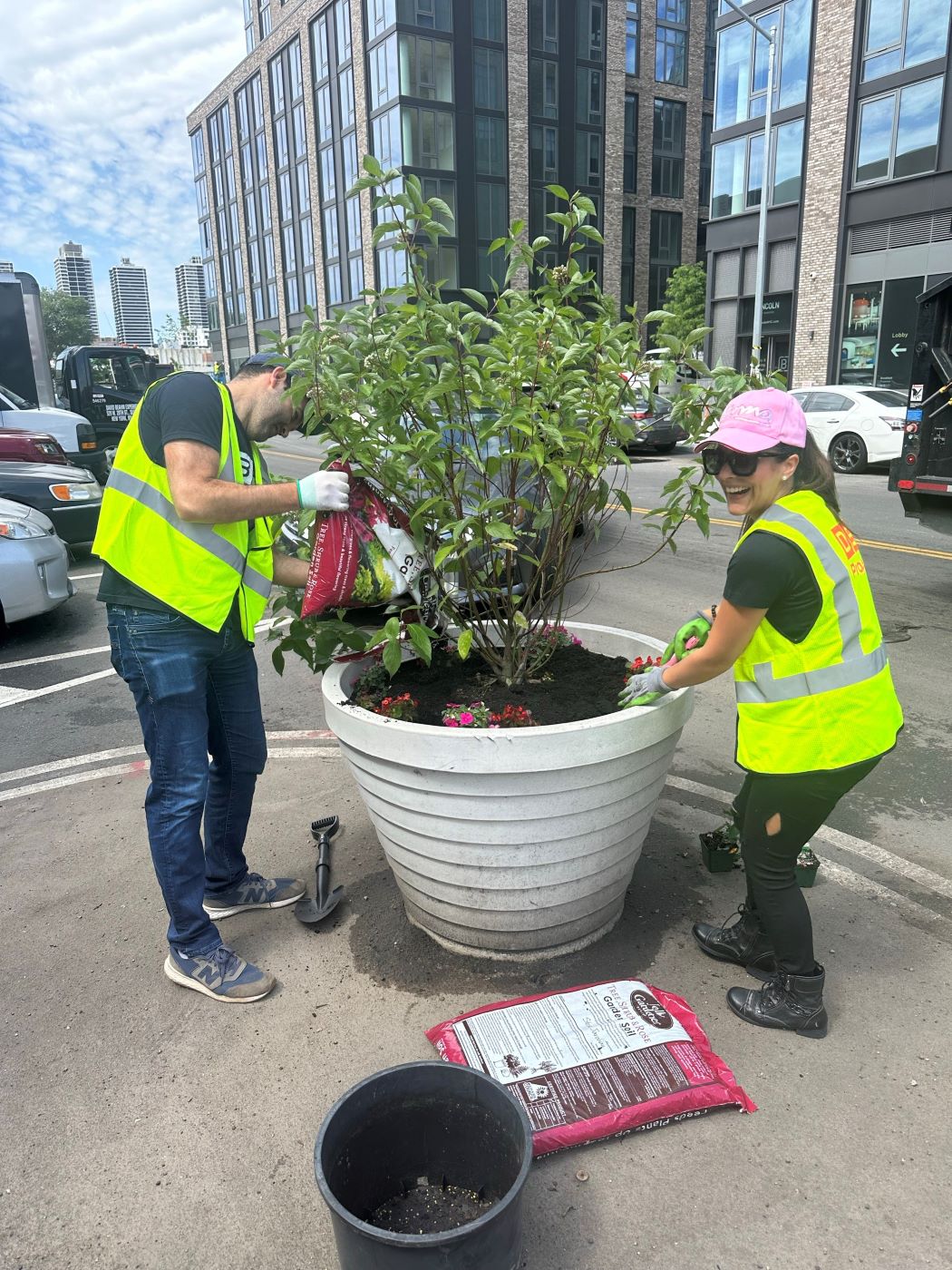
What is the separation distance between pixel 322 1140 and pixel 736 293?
1192 inches

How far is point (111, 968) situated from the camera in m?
2.96

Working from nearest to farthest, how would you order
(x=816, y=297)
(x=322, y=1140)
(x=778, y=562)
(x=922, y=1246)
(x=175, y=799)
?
(x=322, y=1140) → (x=922, y=1246) → (x=778, y=562) → (x=175, y=799) → (x=816, y=297)

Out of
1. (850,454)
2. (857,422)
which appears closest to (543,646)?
(857,422)

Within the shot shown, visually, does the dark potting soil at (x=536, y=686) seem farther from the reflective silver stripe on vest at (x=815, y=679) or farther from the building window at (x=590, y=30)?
the building window at (x=590, y=30)

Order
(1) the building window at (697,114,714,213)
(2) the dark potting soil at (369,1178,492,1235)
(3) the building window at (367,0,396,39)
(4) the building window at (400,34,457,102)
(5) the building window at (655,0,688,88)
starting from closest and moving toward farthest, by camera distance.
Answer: (2) the dark potting soil at (369,1178,492,1235) → (3) the building window at (367,0,396,39) → (4) the building window at (400,34,457,102) → (5) the building window at (655,0,688,88) → (1) the building window at (697,114,714,213)

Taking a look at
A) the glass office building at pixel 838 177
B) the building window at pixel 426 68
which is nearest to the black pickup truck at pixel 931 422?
the glass office building at pixel 838 177

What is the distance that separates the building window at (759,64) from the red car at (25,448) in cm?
Result: 2347

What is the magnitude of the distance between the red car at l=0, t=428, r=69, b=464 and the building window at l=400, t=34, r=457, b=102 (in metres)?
34.0

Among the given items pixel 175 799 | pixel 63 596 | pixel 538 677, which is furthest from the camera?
pixel 63 596

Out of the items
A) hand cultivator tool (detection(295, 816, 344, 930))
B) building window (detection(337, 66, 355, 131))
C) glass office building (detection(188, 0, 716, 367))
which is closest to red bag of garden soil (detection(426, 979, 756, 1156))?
hand cultivator tool (detection(295, 816, 344, 930))

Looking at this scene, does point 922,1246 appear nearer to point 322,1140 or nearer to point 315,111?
point 322,1140

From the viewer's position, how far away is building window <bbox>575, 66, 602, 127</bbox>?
42062 millimetres

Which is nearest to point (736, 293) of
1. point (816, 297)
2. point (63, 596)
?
point (816, 297)

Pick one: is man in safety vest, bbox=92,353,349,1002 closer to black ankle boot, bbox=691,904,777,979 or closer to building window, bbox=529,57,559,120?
black ankle boot, bbox=691,904,777,979
